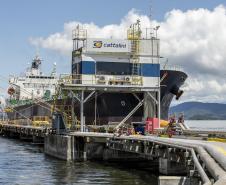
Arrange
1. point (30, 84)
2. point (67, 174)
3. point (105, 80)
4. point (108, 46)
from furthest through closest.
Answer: point (30, 84)
point (108, 46)
point (105, 80)
point (67, 174)

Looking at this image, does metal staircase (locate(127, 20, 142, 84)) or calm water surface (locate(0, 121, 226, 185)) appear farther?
metal staircase (locate(127, 20, 142, 84))

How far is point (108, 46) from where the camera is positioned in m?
46.5

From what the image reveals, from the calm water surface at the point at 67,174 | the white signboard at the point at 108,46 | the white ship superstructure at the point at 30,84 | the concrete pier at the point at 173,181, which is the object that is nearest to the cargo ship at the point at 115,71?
the white signboard at the point at 108,46

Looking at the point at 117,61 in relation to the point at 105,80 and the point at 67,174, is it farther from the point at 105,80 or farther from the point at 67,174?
the point at 67,174

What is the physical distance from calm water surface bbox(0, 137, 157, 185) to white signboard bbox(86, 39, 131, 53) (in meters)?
11.6

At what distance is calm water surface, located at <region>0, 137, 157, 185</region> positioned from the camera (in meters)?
28.5

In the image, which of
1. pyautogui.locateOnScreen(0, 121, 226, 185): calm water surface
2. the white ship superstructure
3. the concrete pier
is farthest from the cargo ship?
the white ship superstructure

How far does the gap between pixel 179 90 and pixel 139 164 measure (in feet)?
58.6

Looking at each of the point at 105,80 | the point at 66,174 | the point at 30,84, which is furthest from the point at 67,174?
the point at 30,84

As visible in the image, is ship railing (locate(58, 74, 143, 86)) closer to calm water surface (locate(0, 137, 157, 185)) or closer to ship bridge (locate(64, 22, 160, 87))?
ship bridge (locate(64, 22, 160, 87))

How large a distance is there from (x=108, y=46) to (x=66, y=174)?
17.9 metres

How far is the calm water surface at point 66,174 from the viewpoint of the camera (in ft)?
93.6

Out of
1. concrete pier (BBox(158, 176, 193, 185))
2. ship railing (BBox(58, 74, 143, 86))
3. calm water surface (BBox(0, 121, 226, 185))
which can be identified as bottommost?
calm water surface (BBox(0, 121, 226, 185))

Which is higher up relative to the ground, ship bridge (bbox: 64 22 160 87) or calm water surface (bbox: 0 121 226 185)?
ship bridge (bbox: 64 22 160 87)
